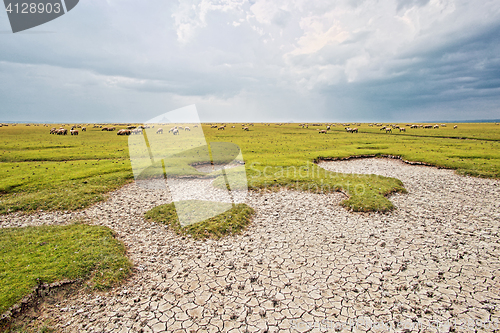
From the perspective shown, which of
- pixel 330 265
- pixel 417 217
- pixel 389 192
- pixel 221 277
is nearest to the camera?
pixel 221 277

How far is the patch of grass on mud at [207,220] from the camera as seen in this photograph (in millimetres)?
15438

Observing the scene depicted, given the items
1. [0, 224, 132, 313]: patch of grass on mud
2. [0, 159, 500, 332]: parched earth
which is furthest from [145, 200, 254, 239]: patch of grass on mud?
[0, 224, 132, 313]: patch of grass on mud

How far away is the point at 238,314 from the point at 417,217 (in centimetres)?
1686

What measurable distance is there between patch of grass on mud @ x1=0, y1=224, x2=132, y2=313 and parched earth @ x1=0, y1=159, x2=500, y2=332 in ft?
3.25

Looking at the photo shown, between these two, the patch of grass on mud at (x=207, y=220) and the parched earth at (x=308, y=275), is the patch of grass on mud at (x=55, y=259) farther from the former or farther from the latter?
the patch of grass on mud at (x=207, y=220)

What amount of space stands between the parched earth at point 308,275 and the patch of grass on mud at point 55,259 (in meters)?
0.99

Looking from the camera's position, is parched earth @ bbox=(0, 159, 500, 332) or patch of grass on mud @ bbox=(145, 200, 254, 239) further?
patch of grass on mud @ bbox=(145, 200, 254, 239)

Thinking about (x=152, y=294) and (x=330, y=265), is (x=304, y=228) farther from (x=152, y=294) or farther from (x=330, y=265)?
(x=152, y=294)

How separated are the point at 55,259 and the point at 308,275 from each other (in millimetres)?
13225

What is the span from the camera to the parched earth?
853cm

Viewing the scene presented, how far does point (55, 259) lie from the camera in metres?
11.4

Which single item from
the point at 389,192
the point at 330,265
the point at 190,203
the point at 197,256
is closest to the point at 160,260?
the point at 197,256

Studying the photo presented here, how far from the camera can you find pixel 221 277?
1103 cm

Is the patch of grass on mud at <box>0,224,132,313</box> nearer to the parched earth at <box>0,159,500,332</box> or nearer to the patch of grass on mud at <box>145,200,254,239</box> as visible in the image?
the parched earth at <box>0,159,500,332</box>
